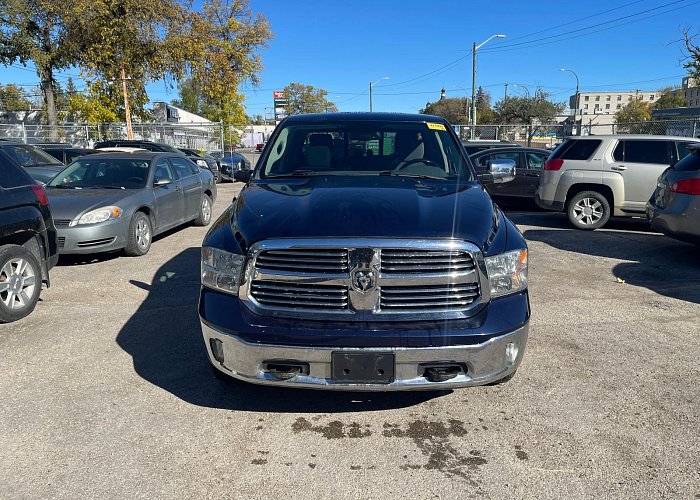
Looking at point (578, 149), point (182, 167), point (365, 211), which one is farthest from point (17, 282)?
point (578, 149)

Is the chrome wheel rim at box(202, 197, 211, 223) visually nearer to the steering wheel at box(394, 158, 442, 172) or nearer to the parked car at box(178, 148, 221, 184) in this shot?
the parked car at box(178, 148, 221, 184)

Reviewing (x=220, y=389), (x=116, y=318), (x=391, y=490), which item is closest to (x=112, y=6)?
(x=116, y=318)

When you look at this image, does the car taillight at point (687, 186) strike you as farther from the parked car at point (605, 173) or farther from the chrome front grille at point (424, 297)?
the chrome front grille at point (424, 297)

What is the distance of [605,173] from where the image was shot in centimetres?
973

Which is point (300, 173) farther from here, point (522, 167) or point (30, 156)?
point (30, 156)

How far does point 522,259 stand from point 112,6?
2438 cm

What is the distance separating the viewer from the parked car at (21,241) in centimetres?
490

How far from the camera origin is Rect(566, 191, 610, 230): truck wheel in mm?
9797

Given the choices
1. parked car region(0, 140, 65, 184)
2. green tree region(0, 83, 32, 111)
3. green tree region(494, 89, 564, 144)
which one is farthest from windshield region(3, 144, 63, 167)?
green tree region(0, 83, 32, 111)

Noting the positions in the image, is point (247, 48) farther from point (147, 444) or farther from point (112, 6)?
point (147, 444)

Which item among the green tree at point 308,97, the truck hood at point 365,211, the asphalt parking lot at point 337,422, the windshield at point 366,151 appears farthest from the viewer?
the green tree at point 308,97

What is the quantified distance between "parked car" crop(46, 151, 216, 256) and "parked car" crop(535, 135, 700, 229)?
6853 millimetres

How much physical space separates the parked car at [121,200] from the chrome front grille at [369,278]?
5.06 m

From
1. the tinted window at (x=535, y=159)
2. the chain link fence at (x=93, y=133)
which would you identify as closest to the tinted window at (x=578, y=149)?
the tinted window at (x=535, y=159)
